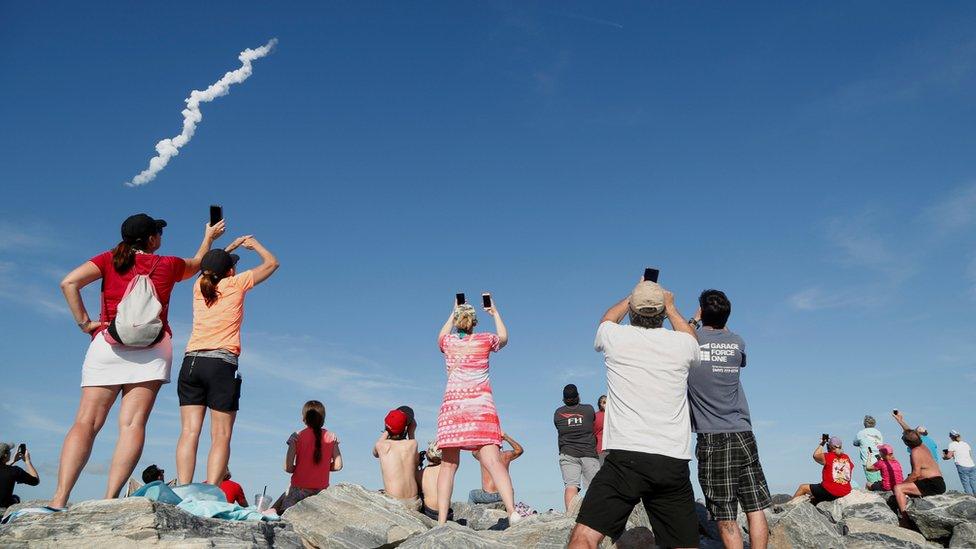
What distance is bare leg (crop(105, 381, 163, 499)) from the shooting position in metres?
6.30

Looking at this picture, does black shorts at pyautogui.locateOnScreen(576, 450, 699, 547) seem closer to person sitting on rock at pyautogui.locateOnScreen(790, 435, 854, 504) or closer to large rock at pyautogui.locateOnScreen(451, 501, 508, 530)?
large rock at pyautogui.locateOnScreen(451, 501, 508, 530)

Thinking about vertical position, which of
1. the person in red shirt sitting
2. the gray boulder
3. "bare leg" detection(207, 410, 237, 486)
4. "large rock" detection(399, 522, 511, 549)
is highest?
"bare leg" detection(207, 410, 237, 486)

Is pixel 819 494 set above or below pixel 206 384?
below

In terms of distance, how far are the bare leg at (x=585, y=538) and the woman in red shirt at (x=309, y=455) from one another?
18.4ft

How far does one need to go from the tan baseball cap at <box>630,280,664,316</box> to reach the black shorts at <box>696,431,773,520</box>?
1.85 m

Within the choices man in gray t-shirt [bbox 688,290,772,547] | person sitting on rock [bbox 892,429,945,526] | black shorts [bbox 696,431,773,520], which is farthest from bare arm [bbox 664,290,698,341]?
person sitting on rock [bbox 892,429,945,526]

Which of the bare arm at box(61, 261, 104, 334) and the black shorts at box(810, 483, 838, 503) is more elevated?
the bare arm at box(61, 261, 104, 334)

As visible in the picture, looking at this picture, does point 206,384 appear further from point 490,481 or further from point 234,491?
point 490,481

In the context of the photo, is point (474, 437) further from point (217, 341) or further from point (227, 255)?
point (227, 255)

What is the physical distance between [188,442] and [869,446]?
53.2 feet

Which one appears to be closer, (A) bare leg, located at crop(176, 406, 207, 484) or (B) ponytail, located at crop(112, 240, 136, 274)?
(B) ponytail, located at crop(112, 240, 136, 274)

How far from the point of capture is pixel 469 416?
7895 mm

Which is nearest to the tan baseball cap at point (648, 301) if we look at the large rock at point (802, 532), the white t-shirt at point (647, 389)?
the white t-shirt at point (647, 389)

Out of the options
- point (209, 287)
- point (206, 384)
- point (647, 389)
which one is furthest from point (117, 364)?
point (647, 389)
